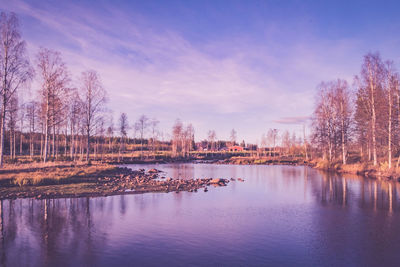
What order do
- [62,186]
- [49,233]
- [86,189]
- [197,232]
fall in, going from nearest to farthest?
[49,233] < [197,232] < [86,189] < [62,186]

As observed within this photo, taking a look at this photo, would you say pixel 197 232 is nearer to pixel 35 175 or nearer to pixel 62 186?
pixel 62 186

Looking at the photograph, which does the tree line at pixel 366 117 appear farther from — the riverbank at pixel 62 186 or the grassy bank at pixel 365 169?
the riverbank at pixel 62 186

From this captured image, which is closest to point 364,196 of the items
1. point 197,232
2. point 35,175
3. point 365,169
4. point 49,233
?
point 197,232

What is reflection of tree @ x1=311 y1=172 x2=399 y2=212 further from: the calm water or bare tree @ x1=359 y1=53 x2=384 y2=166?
bare tree @ x1=359 y1=53 x2=384 y2=166

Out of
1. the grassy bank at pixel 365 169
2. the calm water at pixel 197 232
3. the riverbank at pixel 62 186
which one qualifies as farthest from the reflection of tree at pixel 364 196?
the riverbank at pixel 62 186

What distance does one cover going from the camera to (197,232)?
12.9 metres

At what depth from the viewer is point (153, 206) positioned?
1800 cm

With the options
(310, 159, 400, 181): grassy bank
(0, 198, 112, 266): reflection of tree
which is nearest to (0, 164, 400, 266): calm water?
(0, 198, 112, 266): reflection of tree

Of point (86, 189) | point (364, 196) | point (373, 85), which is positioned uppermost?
A: point (373, 85)

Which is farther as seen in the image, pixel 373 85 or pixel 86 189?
pixel 373 85

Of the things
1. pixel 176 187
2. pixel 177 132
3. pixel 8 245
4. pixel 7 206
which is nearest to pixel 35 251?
pixel 8 245

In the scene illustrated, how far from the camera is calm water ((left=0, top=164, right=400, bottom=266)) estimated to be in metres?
9.88

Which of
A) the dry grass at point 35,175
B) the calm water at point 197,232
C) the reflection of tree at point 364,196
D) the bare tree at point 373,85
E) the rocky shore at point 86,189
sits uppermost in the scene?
the bare tree at point 373,85

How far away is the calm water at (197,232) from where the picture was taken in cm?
988
